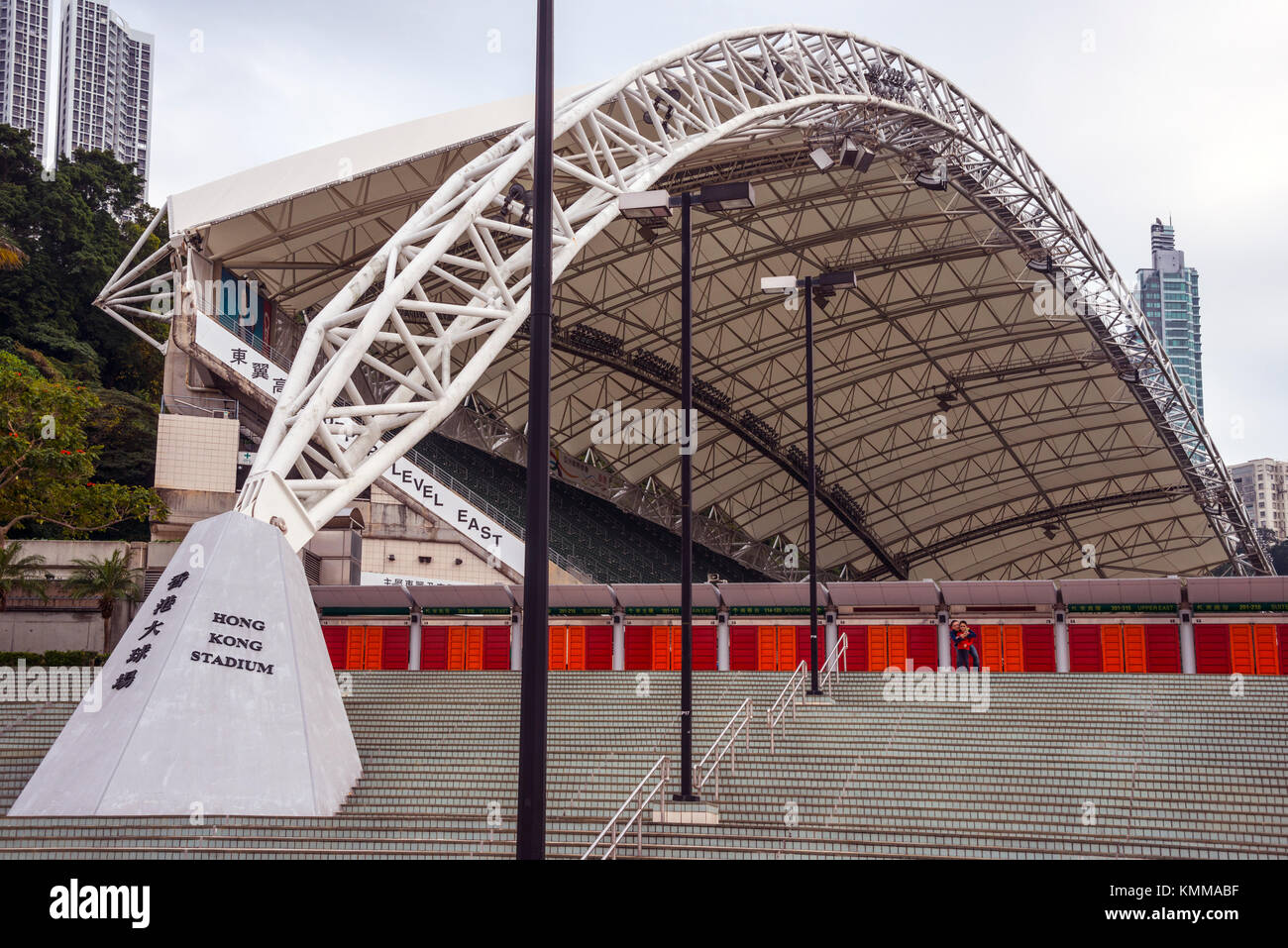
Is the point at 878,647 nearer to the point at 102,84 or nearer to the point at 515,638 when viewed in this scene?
the point at 515,638

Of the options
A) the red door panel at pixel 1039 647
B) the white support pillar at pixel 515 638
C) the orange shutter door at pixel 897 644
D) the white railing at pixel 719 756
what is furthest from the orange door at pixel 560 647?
the red door panel at pixel 1039 647

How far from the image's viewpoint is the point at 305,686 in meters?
17.5

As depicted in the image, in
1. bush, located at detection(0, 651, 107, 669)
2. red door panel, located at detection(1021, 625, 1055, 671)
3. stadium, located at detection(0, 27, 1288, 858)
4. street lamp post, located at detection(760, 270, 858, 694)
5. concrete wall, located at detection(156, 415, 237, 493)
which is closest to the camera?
stadium, located at detection(0, 27, 1288, 858)

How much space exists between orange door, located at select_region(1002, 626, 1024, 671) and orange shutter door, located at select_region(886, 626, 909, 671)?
94.5 inches

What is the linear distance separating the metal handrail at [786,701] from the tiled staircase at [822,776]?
0.28 metres

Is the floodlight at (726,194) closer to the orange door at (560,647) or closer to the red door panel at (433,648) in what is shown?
the orange door at (560,647)

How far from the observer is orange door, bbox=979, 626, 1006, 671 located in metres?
30.7

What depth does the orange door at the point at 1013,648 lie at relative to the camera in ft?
100

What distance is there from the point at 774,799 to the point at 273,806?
6784mm

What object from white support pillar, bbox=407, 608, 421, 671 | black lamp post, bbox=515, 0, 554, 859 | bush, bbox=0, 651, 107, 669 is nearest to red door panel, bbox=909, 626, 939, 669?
white support pillar, bbox=407, 608, 421, 671

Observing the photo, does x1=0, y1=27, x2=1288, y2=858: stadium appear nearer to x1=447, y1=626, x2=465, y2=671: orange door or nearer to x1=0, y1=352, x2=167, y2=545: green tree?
x1=447, y1=626, x2=465, y2=671: orange door
